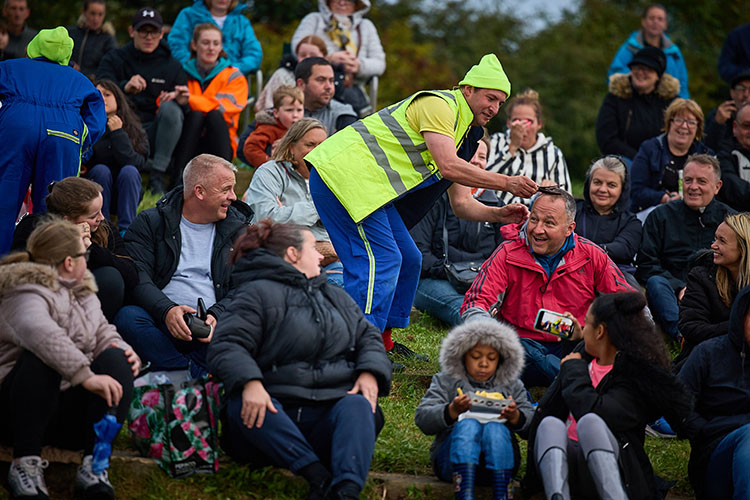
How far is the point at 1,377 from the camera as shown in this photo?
463cm

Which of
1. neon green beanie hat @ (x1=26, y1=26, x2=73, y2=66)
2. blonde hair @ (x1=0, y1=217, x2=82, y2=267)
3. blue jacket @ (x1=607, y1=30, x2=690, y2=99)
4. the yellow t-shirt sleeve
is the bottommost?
blonde hair @ (x1=0, y1=217, x2=82, y2=267)

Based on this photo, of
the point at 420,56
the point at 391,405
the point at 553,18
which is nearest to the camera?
the point at 391,405

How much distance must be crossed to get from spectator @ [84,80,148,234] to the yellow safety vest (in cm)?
292

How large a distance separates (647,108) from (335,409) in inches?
271

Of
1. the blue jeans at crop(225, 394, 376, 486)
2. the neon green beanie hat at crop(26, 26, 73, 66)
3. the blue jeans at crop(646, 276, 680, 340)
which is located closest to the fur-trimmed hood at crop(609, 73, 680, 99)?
the blue jeans at crop(646, 276, 680, 340)

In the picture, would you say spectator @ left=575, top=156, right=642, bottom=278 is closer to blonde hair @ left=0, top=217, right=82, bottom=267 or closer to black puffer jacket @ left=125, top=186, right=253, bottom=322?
black puffer jacket @ left=125, top=186, right=253, bottom=322

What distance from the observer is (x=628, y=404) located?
4.99 meters

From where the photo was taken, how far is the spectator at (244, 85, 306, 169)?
8867mm

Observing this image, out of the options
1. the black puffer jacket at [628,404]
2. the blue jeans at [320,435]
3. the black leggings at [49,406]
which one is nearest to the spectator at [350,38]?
the black puffer jacket at [628,404]

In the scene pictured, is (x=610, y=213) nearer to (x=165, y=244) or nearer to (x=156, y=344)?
(x=165, y=244)

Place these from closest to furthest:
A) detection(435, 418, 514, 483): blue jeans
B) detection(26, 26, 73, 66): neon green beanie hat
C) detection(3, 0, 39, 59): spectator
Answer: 1. detection(435, 418, 514, 483): blue jeans
2. detection(26, 26, 73, 66): neon green beanie hat
3. detection(3, 0, 39, 59): spectator

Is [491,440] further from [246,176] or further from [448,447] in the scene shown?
[246,176]

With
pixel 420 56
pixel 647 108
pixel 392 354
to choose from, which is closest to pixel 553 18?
pixel 420 56

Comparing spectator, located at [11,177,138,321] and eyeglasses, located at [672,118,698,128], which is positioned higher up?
eyeglasses, located at [672,118,698,128]
